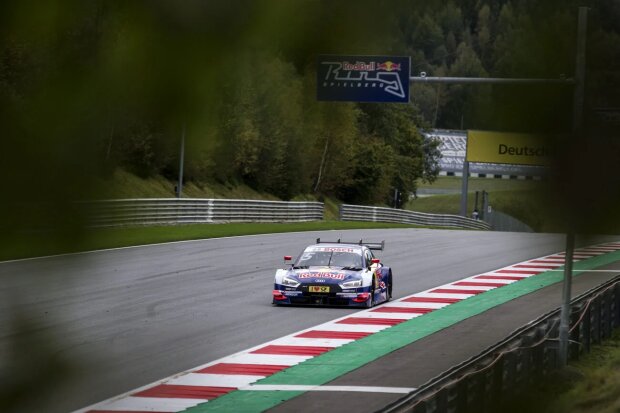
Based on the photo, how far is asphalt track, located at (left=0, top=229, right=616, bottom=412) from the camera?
170 cm

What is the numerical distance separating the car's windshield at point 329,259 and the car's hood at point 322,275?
0.55 meters

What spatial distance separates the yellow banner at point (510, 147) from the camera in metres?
2.27

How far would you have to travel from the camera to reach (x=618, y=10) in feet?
7.19

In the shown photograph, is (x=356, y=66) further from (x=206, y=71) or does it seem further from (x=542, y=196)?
(x=542, y=196)

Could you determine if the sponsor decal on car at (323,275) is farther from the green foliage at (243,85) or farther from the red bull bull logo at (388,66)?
the red bull bull logo at (388,66)

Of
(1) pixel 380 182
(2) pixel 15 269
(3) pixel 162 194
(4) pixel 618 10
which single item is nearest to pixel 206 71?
(3) pixel 162 194

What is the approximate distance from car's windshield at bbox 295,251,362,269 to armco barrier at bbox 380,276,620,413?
5.12 m

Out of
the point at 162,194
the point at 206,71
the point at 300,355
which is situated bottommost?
the point at 300,355

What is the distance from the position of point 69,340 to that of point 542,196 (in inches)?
43.2

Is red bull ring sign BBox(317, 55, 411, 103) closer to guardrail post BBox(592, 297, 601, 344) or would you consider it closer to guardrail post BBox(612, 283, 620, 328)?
guardrail post BBox(592, 297, 601, 344)

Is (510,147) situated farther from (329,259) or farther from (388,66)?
(329,259)

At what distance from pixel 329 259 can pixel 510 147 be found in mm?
20096

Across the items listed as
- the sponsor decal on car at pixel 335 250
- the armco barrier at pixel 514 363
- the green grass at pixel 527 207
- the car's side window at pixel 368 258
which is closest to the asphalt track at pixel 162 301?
the green grass at pixel 527 207

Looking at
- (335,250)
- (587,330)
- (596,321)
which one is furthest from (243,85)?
(335,250)
